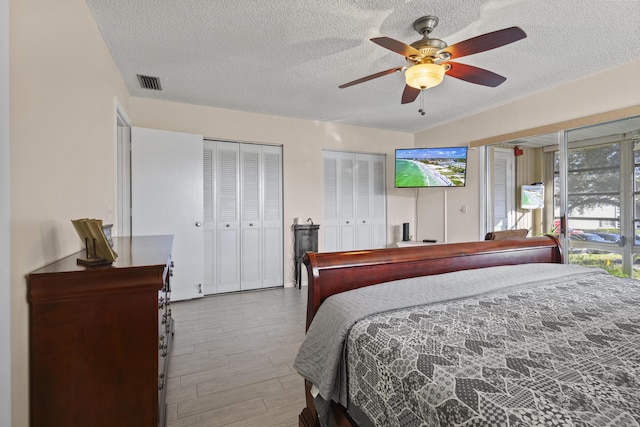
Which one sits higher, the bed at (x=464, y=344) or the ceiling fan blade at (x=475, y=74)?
the ceiling fan blade at (x=475, y=74)

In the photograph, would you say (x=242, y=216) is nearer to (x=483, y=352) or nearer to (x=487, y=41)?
(x=487, y=41)

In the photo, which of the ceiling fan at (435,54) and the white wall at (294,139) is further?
the white wall at (294,139)

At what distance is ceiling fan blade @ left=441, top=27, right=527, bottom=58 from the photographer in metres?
1.71

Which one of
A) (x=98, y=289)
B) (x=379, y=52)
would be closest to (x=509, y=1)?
(x=379, y=52)

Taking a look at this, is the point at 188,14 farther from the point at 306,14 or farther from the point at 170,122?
the point at 170,122

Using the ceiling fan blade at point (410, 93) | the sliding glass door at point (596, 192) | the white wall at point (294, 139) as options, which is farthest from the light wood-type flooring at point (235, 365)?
the sliding glass door at point (596, 192)

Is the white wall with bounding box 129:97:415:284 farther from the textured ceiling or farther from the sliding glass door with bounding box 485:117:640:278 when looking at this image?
the sliding glass door with bounding box 485:117:640:278

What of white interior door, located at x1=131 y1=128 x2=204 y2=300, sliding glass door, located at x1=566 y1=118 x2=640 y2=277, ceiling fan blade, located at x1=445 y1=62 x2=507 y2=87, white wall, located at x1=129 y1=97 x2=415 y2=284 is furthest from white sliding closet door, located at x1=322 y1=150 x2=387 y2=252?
ceiling fan blade, located at x1=445 y1=62 x2=507 y2=87

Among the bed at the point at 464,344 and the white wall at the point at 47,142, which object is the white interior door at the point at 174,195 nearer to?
the white wall at the point at 47,142

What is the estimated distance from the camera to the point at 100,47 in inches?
94.9

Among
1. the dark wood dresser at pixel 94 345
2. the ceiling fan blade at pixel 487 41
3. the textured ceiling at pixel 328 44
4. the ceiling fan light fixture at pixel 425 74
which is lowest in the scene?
the dark wood dresser at pixel 94 345

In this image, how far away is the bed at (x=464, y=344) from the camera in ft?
2.53

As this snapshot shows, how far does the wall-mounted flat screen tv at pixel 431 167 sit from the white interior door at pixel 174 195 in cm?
295

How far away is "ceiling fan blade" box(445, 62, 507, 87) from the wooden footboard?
1210 millimetres
